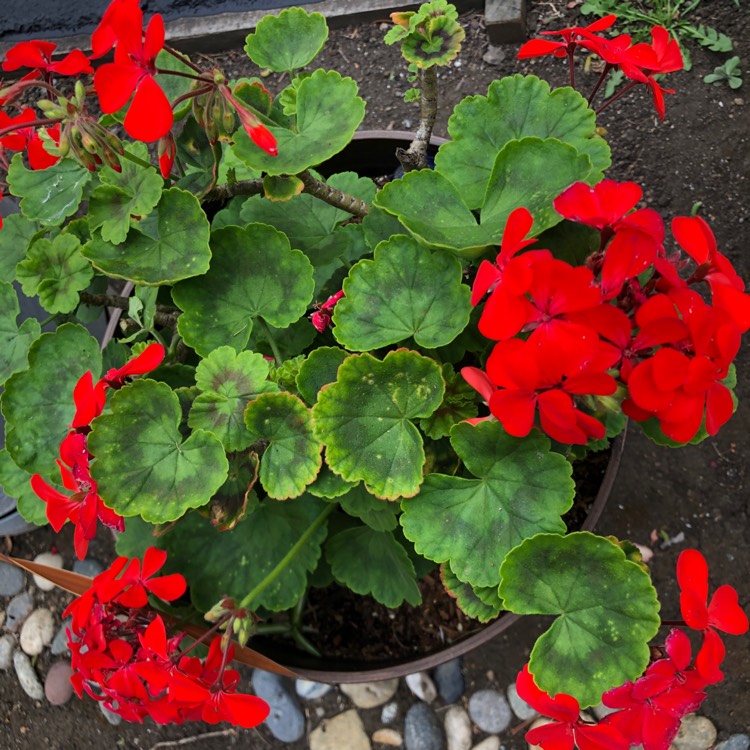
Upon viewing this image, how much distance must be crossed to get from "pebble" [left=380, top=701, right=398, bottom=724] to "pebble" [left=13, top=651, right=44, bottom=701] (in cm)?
70

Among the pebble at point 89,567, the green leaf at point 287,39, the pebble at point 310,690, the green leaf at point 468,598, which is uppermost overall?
the green leaf at point 287,39

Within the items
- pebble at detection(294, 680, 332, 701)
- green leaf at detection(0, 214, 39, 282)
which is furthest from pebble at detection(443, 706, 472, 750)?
green leaf at detection(0, 214, 39, 282)

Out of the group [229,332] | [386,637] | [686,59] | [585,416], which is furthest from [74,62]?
[686,59]

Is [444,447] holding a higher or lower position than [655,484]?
higher

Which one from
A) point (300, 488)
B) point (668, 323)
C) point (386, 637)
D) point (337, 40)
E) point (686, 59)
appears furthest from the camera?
point (337, 40)

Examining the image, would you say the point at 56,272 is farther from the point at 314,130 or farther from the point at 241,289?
the point at 314,130

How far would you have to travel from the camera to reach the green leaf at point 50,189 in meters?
1.02

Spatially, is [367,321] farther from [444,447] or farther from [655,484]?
[655,484]

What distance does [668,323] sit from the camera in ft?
2.19

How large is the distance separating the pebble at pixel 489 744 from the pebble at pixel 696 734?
310 mm

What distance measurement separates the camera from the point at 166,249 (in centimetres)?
96

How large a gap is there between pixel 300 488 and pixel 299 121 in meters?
0.43

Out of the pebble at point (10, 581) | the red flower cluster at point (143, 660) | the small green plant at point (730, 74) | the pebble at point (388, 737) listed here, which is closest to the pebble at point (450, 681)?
the pebble at point (388, 737)

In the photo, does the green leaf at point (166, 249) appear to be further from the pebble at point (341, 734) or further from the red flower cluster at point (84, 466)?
the pebble at point (341, 734)
